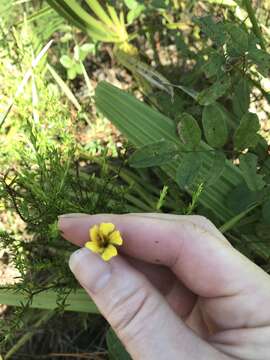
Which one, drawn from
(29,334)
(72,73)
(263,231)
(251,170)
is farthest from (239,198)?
(72,73)

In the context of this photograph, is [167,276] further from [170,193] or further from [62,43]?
[62,43]

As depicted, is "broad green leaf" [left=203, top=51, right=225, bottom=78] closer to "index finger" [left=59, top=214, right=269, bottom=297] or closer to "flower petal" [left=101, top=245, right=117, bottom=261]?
"index finger" [left=59, top=214, right=269, bottom=297]

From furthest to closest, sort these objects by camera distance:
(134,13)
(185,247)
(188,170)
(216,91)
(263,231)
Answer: (134,13)
(263,231)
(216,91)
(188,170)
(185,247)

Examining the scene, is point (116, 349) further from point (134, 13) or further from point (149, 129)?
point (134, 13)

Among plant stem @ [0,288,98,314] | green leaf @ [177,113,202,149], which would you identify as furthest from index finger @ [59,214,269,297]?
plant stem @ [0,288,98,314]

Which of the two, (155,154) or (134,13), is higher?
(134,13)

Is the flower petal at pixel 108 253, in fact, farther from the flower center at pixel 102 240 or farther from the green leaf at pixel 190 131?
the green leaf at pixel 190 131
